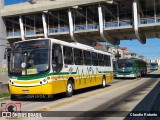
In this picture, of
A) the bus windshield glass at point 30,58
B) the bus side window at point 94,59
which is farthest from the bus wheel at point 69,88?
the bus side window at point 94,59

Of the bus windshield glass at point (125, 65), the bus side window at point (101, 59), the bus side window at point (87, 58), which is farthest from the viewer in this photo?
the bus windshield glass at point (125, 65)

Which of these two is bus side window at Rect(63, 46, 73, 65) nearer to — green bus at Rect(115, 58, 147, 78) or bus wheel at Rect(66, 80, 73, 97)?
bus wheel at Rect(66, 80, 73, 97)

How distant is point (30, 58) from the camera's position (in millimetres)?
13836

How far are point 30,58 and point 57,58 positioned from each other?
1257 mm

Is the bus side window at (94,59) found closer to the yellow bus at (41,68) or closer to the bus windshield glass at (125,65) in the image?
the yellow bus at (41,68)

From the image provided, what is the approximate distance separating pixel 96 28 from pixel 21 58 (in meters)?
34.1

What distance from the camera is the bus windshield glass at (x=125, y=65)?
40344mm

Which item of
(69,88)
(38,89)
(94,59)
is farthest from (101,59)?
(38,89)

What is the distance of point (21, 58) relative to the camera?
1403 cm

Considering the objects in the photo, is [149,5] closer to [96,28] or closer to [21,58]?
[96,28]

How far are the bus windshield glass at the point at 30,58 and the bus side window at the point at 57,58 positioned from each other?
0.38 meters

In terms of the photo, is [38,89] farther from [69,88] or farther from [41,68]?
[69,88]

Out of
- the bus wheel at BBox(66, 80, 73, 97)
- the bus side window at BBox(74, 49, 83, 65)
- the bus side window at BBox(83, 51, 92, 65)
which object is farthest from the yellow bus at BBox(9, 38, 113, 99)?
the bus side window at BBox(83, 51, 92, 65)

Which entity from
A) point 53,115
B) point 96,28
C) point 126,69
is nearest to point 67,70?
point 53,115
